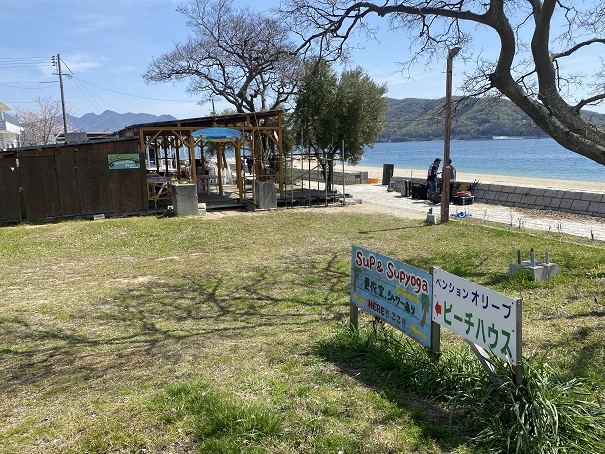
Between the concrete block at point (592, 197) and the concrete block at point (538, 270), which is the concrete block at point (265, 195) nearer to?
the concrete block at point (592, 197)

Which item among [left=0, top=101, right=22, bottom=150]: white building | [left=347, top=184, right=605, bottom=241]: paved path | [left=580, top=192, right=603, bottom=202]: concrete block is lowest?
[left=347, top=184, right=605, bottom=241]: paved path

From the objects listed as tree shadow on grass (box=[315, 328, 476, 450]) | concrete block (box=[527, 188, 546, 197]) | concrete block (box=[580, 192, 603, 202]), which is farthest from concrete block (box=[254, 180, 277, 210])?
tree shadow on grass (box=[315, 328, 476, 450])

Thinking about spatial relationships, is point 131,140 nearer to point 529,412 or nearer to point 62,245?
point 62,245

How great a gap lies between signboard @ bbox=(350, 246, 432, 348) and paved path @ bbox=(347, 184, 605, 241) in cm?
841

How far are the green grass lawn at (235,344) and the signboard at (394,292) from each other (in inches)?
10.9

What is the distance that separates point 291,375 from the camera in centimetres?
420

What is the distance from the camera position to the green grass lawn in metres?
3.26

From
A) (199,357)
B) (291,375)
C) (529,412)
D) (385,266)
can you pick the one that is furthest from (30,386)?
(529,412)

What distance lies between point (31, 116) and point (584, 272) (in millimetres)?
68089

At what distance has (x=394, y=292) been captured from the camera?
442 centimetres

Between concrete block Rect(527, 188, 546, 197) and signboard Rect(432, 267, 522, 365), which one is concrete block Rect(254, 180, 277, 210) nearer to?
concrete block Rect(527, 188, 546, 197)

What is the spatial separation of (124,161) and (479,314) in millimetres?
14748

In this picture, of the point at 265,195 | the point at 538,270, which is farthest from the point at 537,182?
the point at 538,270

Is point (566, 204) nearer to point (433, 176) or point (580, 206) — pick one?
point (580, 206)
